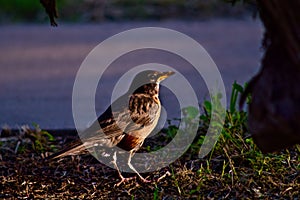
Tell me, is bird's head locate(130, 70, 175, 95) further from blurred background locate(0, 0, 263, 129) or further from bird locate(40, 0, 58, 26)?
bird locate(40, 0, 58, 26)

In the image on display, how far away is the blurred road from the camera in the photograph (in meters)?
8.99

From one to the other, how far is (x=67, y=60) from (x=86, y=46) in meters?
1.06

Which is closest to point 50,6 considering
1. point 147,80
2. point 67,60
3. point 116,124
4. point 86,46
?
point 116,124

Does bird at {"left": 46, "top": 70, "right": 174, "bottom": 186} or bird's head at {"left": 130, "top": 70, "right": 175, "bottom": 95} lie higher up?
bird's head at {"left": 130, "top": 70, "right": 175, "bottom": 95}

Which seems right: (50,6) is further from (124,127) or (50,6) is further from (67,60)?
(67,60)

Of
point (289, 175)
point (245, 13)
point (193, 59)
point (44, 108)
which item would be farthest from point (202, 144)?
point (245, 13)

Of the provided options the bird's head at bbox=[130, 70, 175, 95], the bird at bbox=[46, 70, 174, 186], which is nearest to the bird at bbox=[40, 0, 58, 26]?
the bird at bbox=[46, 70, 174, 186]

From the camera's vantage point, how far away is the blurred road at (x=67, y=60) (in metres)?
8.99

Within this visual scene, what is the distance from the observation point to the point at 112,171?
580cm

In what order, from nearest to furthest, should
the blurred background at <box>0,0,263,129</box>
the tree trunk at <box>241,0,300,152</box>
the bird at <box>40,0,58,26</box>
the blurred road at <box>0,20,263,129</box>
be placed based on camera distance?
the tree trunk at <box>241,0,300,152</box> → the bird at <box>40,0,58,26</box> → the blurred road at <box>0,20,263,129</box> → the blurred background at <box>0,0,263,129</box>

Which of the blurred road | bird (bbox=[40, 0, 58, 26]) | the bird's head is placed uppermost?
bird (bbox=[40, 0, 58, 26])

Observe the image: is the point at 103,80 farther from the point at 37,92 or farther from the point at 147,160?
the point at 147,160

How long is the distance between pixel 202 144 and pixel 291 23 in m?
2.60

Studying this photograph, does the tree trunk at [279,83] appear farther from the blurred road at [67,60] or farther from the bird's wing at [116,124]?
the blurred road at [67,60]
